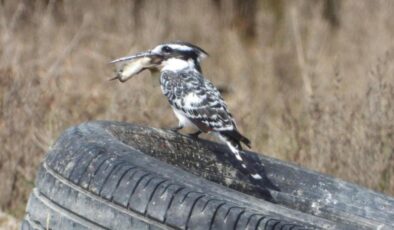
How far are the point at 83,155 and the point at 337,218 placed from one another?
134 centimetres

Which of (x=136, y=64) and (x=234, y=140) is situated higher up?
(x=136, y=64)

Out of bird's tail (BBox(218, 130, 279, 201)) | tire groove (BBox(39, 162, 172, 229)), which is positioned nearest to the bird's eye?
bird's tail (BBox(218, 130, 279, 201))

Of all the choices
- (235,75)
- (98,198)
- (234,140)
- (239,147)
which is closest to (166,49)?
(234,140)

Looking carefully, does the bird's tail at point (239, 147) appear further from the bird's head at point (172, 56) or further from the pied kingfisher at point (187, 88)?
the bird's head at point (172, 56)

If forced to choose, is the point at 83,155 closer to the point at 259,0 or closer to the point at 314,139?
the point at 314,139

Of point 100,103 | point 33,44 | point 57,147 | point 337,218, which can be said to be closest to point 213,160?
point 337,218

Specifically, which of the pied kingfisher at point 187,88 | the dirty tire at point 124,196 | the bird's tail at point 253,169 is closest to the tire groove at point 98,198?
the dirty tire at point 124,196

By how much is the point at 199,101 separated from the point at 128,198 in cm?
279

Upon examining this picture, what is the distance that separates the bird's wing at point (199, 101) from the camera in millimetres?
6629

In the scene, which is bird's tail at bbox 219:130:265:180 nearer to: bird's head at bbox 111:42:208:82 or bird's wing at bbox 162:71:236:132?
bird's wing at bbox 162:71:236:132

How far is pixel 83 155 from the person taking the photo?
178 inches

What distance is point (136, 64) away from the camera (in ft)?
23.0

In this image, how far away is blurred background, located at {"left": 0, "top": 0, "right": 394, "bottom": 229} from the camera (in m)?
7.71

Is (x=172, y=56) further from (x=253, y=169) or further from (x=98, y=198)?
(x=98, y=198)
